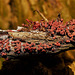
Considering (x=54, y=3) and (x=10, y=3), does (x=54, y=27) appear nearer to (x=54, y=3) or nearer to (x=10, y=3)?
(x=54, y=3)

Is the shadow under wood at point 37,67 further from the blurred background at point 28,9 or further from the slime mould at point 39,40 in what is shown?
the slime mould at point 39,40

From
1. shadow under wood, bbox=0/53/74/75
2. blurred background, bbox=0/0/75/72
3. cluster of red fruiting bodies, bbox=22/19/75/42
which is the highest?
blurred background, bbox=0/0/75/72

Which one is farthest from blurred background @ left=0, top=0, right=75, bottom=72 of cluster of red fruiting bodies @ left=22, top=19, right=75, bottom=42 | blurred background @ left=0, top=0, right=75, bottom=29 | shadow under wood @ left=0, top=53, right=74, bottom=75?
cluster of red fruiting bodies @ left=22, top=19, right=75, bottom=42

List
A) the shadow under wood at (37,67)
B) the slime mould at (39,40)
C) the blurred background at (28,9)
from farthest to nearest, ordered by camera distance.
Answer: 1. the blurred background at (28,9)
2. the shadow under wood at (37,67)
3. the slime mould at (39,40)

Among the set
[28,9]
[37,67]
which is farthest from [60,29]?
[28,9]

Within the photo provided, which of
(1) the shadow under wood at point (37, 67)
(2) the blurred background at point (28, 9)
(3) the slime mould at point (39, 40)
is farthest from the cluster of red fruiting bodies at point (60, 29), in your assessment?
(2) the blurred background at point (28, 9)

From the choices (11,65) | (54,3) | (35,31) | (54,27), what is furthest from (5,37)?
(54,3)

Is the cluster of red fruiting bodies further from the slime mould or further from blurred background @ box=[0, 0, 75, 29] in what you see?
blurred background @ box=[0, 0, 75, 29]
